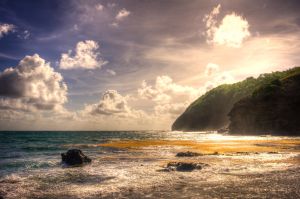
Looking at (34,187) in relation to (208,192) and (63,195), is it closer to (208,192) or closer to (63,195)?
(63,195)

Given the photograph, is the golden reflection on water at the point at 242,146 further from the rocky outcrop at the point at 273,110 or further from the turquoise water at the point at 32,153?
the rocky outcrop at the point at 273,110

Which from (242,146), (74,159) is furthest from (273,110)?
(74,159)

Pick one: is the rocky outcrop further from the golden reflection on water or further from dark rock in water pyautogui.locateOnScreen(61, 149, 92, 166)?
dark rock in water pyautogui.locateOnScreen(61, 149, 92, 166)

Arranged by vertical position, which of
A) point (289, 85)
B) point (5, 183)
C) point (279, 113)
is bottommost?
point (5, 183)

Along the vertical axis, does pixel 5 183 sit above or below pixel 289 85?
below

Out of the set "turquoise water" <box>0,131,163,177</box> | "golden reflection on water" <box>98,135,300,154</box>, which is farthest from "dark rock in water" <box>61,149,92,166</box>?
"golden reflection on water" <box>98,135,300,154</box>

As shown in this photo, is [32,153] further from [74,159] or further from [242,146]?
[242,146]

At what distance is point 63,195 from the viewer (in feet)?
51.1

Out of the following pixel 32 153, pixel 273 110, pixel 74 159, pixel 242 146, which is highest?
pixel 273 110

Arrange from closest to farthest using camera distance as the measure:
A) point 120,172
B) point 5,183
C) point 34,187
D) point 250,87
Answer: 1. point 34,187
2. point 5,183
3. point 120,172
4. point 250,87

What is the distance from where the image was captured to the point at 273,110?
10162 centimetres

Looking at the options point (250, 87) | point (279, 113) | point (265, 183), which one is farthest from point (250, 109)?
point (265, 183)

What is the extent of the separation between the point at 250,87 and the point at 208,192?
7585 inches

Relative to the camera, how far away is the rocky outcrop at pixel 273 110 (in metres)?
95.8
